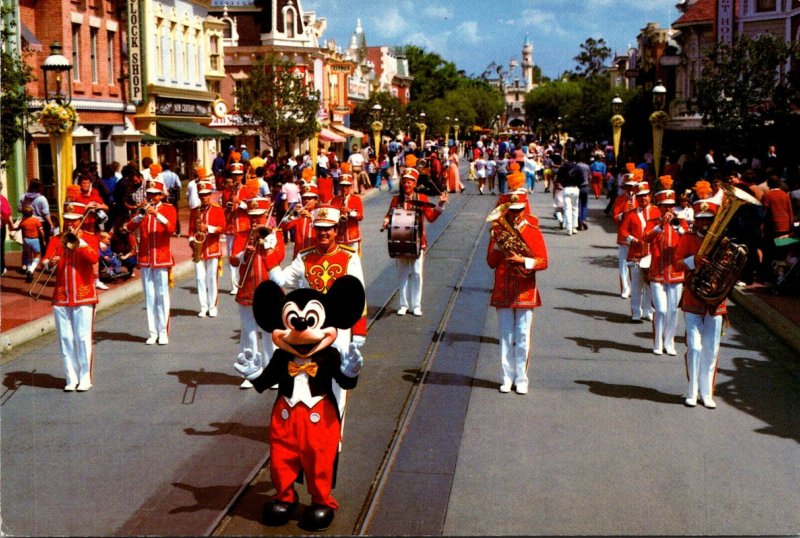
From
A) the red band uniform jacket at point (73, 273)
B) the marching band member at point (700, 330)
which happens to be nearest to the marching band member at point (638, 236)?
the marching band member at point (700, 330)

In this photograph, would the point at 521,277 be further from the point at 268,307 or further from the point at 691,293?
the point at 268,307

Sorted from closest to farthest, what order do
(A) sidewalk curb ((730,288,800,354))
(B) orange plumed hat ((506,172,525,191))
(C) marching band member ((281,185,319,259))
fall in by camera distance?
1. (B) orange plumed hat ((506,172,525,191))
2. (C) marching band member ((281,185,319,259))
3. (A) sidewalk curb ((730,288,800,354))

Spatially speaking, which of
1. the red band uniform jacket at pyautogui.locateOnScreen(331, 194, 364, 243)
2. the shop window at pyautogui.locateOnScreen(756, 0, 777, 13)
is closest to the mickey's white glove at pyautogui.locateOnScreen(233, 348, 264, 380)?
the red band uniform jacket at pyautogui.locateOnScreen(331, 194, 364, 243)

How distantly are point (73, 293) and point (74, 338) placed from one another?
476 mm

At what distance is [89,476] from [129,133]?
82.1ft

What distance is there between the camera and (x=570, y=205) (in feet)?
86.1

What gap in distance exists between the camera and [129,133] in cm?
3186

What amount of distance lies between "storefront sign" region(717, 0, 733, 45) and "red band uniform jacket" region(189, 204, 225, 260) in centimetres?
2583

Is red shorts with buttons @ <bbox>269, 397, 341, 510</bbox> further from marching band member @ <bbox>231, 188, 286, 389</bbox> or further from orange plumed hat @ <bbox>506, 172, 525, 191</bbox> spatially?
orange plumed hat @ <bbox>506, 172, 525, 191</bbox>

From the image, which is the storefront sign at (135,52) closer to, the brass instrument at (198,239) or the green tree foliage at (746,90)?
the green tree foliage at (746,90)

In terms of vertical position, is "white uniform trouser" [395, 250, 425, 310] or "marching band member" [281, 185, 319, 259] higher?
"marching band member" [281, 185, 319, 259]

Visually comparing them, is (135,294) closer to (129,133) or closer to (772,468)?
(772,468)

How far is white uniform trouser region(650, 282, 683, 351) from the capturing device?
40.9 feet

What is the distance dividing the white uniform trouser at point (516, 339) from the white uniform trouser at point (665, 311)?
7.89 ft
